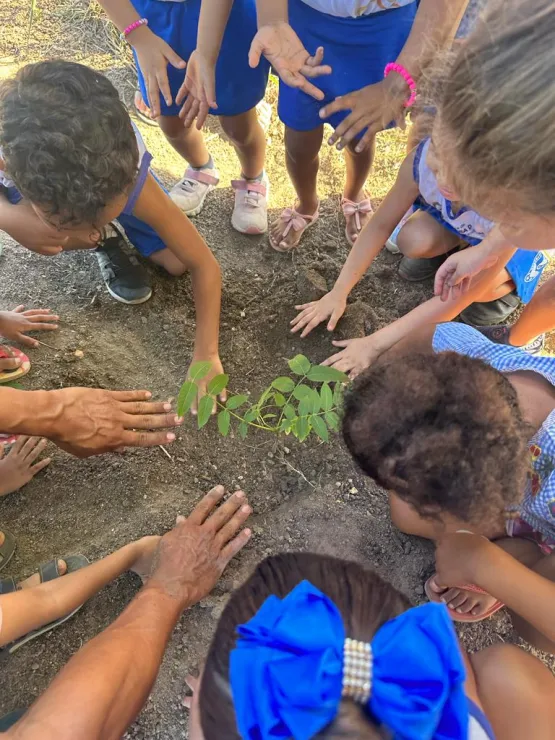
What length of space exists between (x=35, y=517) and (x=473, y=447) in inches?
54.9

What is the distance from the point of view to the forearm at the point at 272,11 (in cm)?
147

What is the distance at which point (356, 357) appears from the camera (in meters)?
1.83

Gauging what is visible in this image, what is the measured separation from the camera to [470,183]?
0.94m

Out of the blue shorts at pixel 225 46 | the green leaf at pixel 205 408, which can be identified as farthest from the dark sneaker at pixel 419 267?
the green leaf at pixel 205 408

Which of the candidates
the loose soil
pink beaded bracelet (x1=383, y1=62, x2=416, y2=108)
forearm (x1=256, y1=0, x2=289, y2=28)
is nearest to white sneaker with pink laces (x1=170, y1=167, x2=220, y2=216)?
the loose soil

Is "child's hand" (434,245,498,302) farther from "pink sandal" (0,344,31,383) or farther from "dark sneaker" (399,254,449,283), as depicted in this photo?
"pink sandal" (0,344,31,383)

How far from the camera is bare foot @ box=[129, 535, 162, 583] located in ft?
4.92

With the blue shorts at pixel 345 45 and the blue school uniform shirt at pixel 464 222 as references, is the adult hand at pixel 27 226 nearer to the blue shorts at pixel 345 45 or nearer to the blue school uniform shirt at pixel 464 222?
the blue shorts at pixel 345 45

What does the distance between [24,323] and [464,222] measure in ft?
5.20

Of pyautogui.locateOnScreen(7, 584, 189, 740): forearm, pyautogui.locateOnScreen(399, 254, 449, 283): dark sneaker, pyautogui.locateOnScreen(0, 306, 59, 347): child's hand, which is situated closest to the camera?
pyautogui.locateOnScreen(7, 584, 189, 740): forearm

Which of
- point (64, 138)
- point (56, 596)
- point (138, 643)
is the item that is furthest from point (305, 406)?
point (64, 138)

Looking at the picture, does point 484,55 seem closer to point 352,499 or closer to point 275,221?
point 352,499

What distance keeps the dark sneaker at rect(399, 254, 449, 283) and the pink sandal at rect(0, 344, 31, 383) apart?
1501 mm

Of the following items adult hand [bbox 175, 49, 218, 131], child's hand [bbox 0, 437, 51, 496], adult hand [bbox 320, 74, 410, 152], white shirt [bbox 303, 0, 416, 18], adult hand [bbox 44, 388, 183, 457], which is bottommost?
child's hand [bbox 0, 437, 51, 496]
